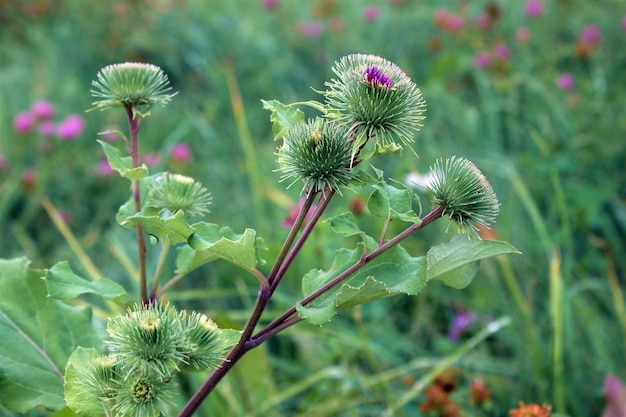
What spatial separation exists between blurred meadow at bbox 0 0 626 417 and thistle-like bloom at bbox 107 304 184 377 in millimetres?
911

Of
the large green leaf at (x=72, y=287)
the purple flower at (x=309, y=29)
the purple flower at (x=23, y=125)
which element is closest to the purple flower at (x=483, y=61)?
the purple flower at (x=309, y=29)

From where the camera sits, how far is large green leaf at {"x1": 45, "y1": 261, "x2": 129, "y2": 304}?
106 centimetres

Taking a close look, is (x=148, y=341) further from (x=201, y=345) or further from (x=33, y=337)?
(x=33, y=337)

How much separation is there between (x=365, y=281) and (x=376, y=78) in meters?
0.28

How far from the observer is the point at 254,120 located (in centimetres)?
407

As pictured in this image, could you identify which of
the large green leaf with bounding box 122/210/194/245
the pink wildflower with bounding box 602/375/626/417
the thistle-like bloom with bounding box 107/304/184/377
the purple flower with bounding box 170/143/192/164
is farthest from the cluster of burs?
the purple flower with bounding box 170/143/192/164

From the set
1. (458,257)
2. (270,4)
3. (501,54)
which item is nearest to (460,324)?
(458,257)

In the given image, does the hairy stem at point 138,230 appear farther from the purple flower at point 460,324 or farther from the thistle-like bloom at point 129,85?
the purple flower at point 460,324

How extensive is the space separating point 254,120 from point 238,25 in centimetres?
133

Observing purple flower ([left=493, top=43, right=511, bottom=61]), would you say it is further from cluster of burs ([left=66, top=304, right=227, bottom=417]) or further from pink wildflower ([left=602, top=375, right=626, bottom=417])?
cluster of burs ([left=66, top=304, right=227, bottom=417])

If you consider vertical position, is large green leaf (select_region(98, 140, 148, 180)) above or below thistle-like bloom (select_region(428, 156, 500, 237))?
above

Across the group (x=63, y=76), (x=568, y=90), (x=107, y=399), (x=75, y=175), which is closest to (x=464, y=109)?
(x=568, y=90)

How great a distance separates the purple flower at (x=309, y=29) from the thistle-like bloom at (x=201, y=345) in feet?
12.9

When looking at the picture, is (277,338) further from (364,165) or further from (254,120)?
(254,120)
